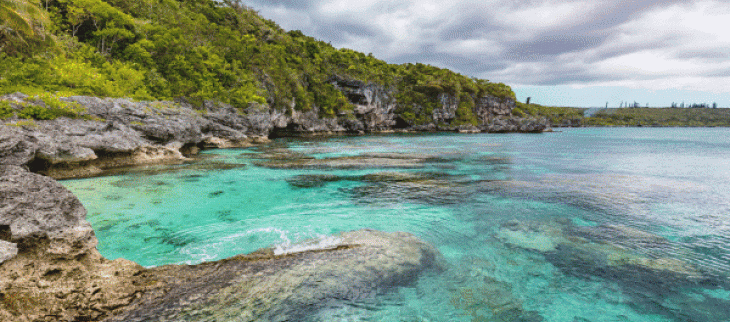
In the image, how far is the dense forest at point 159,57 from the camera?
54.1 feet

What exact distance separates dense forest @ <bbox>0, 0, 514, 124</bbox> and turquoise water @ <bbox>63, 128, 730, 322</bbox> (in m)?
8.81

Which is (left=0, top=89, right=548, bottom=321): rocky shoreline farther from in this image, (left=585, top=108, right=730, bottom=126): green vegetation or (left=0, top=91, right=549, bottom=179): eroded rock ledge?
(left=585, top=108, right=730, bottom=126): green vegetation

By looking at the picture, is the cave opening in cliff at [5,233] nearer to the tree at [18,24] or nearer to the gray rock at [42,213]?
the gray rock at [42,213]

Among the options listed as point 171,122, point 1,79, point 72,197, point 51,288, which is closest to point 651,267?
point 51,288

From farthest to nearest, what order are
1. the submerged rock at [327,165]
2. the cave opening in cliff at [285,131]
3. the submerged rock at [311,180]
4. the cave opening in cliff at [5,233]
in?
1. the cave opening in cliff at [285,131]
2. the submerged rock at [327,165]
3. the submerged rock at [311,180]
4. the cave opening in cliff at [5,233]

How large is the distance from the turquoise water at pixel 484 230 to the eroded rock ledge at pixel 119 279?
2.02 feet

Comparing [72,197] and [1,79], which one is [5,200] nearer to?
[72,197]

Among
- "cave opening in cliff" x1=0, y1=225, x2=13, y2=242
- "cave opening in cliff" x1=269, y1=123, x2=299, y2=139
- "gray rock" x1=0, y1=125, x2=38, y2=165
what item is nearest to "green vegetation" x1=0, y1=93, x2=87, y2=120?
"gray rock" x1=0, y1=125, x2=38, y2=165

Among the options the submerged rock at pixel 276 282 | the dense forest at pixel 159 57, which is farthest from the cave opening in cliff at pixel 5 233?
the dense forest at pixel 159 57

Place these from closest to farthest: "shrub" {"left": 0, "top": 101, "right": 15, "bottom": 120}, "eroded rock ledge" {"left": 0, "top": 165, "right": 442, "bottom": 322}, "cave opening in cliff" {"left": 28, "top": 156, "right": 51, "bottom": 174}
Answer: "eroded rock ledge" {"left": 0, "top": 165, "right": 442, "bottom": 322} → "cave opening in cliff" {"left": 28, "top": 156, "right": 51, "bottom": 174} → "shrub" {"left": 0, "top": 101, "right": 15, "bottom": 120}

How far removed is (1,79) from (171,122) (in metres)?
7.35

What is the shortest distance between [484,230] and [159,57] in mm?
33514

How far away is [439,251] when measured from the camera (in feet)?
22.2

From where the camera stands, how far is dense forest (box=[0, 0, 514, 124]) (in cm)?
1650
